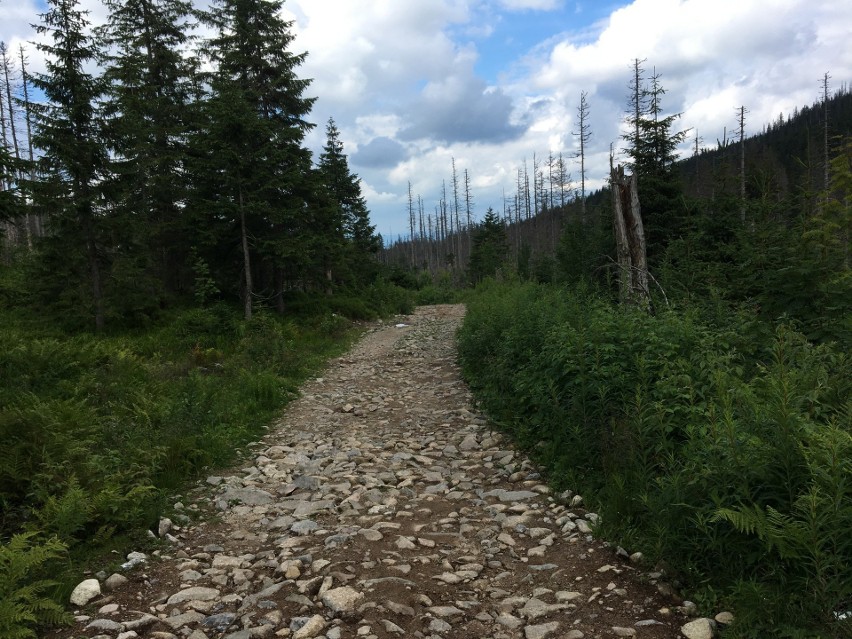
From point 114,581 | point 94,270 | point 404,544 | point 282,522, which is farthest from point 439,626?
point 94,270

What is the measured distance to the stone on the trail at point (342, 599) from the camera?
11.8 feet

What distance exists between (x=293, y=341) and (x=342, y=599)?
42.7 ft

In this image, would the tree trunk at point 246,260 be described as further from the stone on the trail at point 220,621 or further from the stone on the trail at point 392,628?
the stone on the trail at point 392,628

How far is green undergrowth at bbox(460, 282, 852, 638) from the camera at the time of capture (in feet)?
9.16

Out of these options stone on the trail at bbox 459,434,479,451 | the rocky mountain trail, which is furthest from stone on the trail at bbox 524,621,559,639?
stone on the trail at bbox 459,434,479,451

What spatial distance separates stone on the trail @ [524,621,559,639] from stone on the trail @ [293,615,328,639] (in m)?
1.42

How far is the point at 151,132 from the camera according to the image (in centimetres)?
1786

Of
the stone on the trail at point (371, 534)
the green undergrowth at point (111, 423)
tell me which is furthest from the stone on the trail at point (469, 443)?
the green undergrowth at point (111, 423)

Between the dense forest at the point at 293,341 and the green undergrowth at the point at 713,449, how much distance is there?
0.08 ft

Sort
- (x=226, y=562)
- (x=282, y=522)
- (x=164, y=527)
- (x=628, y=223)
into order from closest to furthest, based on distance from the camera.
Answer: (x=226, y=562) → (x=164, y=527) → (x=282, y=522) → (x=628, y=223)

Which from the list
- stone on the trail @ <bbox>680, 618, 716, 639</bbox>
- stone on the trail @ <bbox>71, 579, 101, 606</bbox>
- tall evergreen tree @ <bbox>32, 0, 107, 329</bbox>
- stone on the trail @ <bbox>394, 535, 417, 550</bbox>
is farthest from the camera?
tall evergreen tree @ <bbox>32, 0, 107, 329</bbox>

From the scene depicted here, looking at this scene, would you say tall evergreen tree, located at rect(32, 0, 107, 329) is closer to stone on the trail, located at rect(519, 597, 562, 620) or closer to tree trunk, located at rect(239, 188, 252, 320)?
tree trunk, located at rect(239, 188, 252, 320)

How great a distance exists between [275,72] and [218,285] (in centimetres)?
909

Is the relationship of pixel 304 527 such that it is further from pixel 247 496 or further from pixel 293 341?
pixel 293 341
